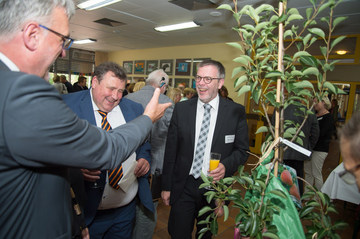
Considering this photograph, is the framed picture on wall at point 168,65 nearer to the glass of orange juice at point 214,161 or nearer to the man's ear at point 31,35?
the glass of orange juice at point 214,161

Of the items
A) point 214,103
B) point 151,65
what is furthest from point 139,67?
point 214,103

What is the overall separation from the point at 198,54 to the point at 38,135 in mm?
8202

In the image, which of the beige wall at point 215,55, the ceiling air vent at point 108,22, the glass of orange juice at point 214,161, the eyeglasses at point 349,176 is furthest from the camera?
the ceiling air vent at point 108,22

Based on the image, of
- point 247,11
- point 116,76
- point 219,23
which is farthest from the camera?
point 219,23

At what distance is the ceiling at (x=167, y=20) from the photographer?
448 centimetres

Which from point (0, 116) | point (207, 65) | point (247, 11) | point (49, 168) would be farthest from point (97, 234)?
point (247, 11)

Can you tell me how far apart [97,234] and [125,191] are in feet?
1.23

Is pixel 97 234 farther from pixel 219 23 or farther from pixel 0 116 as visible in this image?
pixel 219 23

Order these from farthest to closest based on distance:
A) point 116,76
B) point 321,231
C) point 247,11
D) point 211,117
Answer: point 211,117
point 116,76
point 247,11
point 321,231


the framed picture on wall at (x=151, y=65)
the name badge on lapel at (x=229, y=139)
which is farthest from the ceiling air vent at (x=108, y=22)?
the name badge on lapel at (x=229, y=139)

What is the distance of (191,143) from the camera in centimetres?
184

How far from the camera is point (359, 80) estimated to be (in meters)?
5.75

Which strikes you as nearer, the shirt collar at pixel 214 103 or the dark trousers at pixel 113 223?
the dark trousers at pixel 113 223

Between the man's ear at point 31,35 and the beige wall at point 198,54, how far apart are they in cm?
644
